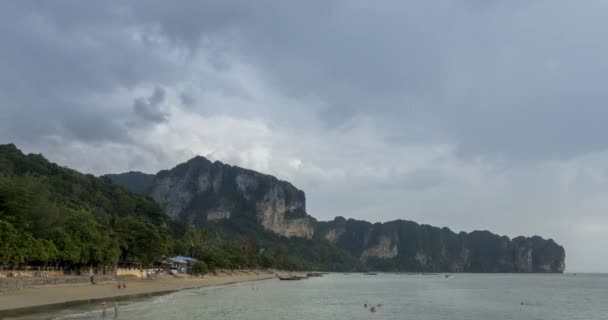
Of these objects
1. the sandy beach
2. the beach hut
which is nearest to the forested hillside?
the sandy beach

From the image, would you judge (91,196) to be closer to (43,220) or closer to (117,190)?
(117,190)

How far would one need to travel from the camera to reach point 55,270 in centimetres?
6781

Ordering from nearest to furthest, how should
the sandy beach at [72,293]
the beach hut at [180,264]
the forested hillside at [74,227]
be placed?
the sandy beach at [72,293]
the forested hillside at [74,227]
the beach hut at [180,264]

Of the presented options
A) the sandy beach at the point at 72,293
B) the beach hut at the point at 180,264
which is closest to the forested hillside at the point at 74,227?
the sandy beach at the point at 72,293

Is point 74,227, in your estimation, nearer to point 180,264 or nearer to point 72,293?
point 72,293

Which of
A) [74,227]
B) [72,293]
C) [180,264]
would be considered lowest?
[180,264]

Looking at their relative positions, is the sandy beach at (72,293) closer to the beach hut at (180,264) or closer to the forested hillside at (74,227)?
the forested hillside at (74,227)

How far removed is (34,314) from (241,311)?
1746cm

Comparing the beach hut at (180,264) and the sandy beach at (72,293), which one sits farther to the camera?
the beach hut at (180,264)

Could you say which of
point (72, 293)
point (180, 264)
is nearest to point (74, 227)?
point (72, 293)

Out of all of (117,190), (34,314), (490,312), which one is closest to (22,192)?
(34,314)

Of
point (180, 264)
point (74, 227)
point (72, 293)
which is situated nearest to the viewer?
point (72, 293)

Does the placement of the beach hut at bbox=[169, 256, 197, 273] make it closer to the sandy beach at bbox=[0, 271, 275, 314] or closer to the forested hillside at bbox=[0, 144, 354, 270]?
the forested hillside at bbox=[0, 144, 354, 270]

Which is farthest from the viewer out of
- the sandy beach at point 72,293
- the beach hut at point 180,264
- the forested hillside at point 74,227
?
the beach hut at point 180,264
